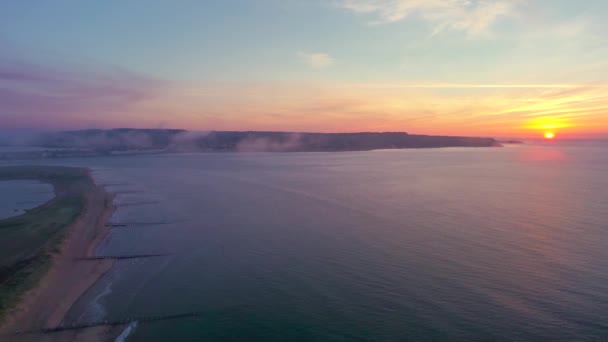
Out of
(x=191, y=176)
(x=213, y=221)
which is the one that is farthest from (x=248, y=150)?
(x=213, y=221)

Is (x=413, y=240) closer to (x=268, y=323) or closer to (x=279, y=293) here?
(x=279, y=293)

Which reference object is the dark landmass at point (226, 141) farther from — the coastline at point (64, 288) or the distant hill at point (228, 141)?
the coastline at point (64, 288)

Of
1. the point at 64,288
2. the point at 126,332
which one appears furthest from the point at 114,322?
the point at 64,288

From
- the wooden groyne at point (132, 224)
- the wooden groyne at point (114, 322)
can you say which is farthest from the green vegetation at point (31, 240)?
the wooden groyne at point (132, 224)

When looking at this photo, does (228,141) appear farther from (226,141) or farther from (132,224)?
(132,224)

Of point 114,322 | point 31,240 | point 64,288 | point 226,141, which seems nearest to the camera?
point 114,322
